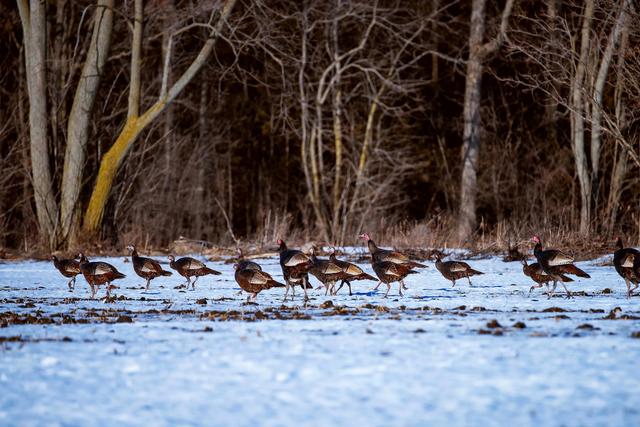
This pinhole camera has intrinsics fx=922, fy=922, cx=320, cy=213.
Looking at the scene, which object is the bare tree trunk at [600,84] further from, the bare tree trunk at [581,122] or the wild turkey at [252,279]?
the wild turkey at [252,279]

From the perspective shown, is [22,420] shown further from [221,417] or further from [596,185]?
[596,185]

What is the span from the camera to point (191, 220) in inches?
1361

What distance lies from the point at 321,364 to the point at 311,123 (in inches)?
1158

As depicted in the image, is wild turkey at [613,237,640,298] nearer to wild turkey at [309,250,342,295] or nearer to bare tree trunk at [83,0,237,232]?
wild turkey at [309,250,342,295]

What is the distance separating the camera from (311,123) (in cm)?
3556

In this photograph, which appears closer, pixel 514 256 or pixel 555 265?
pixel 555 265

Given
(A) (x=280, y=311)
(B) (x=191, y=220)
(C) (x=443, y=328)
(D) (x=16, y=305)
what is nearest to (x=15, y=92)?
(B) (x=191, y=220)

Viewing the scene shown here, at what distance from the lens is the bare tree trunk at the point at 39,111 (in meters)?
22.1

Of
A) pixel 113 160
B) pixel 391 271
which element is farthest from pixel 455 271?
pixel 113 160

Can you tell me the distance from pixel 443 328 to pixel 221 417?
11.7 ft

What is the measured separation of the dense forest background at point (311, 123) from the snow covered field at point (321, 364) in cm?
1144

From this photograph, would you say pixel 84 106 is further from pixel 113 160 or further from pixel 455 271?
pixel 455 271

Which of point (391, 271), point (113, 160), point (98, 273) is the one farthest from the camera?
point (113, 160)

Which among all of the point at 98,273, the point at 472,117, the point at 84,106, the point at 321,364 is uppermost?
the point at 472,117
